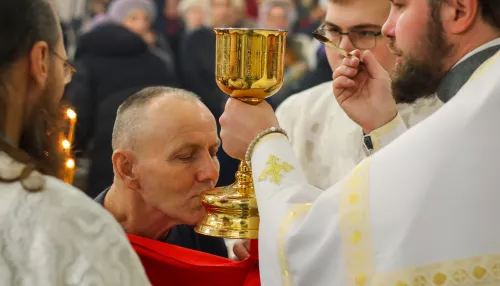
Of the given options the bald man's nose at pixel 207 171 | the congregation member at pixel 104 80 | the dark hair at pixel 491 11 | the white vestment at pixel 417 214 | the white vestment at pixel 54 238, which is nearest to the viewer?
the white vestment at pixel 54 238

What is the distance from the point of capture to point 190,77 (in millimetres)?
7258

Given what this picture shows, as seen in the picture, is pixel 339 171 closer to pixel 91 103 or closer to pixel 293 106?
pixel 293 106

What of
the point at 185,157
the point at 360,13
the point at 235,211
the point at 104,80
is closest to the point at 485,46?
the point at 235,211

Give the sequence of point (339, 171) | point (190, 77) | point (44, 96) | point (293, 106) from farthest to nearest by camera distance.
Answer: point (190, 77) → point (293, 106) → point (339, 171) → point (44, 96)

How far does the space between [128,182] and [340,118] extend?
1.02 m

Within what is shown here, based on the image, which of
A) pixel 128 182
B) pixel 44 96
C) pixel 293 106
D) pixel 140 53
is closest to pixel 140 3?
pixel 140 53

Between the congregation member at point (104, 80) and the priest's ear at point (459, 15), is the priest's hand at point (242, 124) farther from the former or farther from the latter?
the congregation member at point (104, 80)

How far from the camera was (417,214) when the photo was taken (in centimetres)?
192

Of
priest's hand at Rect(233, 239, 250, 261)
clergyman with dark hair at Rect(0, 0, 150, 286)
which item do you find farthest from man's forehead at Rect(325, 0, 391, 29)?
clergyman with dark hair at Rect(0, 0, 150, 286)

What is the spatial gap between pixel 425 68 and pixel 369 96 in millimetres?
296

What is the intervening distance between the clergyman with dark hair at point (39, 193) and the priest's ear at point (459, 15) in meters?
0.89

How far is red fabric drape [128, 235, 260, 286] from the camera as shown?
244cm

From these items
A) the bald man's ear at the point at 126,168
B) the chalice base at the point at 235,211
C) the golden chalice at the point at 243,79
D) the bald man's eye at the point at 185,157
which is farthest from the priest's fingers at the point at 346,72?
the bald man's ear at the point at 126,168

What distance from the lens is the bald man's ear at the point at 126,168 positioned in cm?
268
